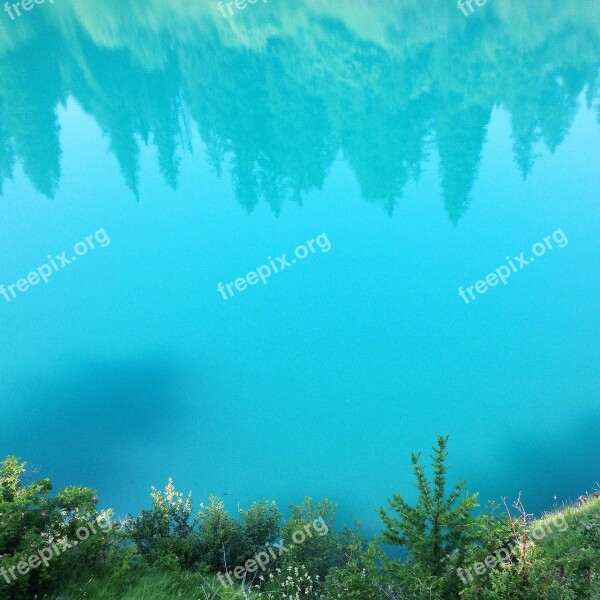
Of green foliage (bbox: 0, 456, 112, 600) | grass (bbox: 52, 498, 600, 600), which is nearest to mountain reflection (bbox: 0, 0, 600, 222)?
grass (bbox: 52, 498, 600, 600)

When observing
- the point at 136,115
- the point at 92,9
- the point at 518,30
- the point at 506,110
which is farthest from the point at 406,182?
the point at 92,9

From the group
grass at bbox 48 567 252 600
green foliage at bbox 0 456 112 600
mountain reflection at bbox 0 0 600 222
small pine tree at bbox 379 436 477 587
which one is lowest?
small pine tree at bbox 379 436 477 587

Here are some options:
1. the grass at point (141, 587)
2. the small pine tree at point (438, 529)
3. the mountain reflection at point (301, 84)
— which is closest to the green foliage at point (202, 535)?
the grass at point (141, 587)

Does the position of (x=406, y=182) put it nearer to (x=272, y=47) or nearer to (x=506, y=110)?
(x=506, y=110)

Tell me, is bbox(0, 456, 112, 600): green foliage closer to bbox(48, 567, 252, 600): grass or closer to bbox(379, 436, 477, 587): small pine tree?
bbox(48, 567, 252, 600): grass

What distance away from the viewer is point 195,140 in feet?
121

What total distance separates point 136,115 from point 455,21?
26.6m

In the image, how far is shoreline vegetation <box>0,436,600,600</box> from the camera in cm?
628

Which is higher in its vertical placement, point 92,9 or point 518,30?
point 92,9

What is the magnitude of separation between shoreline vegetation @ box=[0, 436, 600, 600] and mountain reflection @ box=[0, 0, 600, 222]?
18549 millimetres

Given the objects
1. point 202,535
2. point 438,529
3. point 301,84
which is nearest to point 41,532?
point 202,535

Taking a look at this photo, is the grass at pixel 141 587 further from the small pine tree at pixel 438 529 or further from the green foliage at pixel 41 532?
the small pine tree at pixel 438 529

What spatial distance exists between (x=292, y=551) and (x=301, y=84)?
3823 cm

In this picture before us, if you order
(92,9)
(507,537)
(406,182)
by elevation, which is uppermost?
(92,9)
